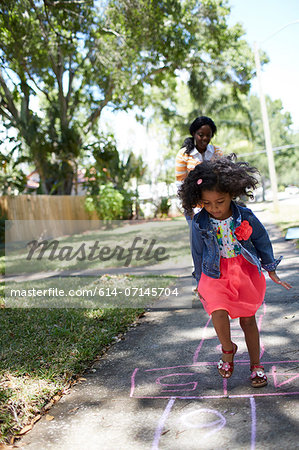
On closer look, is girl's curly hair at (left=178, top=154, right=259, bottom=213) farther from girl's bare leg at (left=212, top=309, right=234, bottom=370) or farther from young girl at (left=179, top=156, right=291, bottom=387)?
girl's bare leg at (left=212, top=309, right=234, bottom=370)

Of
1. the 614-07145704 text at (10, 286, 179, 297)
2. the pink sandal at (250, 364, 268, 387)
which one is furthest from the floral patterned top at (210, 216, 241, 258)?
the 614-07145704 text at (10, 286, 179, 297)

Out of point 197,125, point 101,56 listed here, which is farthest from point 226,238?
point 101,56

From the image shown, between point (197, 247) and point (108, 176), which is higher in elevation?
point (108, 176)

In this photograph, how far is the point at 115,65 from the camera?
15.9 meters

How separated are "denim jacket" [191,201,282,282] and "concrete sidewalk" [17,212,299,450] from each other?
0.73 metres

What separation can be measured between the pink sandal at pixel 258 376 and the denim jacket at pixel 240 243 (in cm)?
62

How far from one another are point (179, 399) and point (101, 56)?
14932 millimetres

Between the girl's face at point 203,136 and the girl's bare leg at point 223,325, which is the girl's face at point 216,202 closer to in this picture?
the girl's bare leg at point 223,325

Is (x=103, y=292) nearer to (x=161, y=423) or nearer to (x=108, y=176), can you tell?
(x=161, y=423)

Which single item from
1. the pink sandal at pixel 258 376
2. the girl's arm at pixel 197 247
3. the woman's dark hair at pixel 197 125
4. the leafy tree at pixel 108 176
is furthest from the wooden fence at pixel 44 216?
the pink sandal at pixel 258 376

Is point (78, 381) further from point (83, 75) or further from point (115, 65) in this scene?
point (83, 75)

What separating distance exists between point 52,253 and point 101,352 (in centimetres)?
833

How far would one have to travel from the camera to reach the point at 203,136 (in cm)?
476

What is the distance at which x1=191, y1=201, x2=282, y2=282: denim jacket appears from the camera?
2959mm
